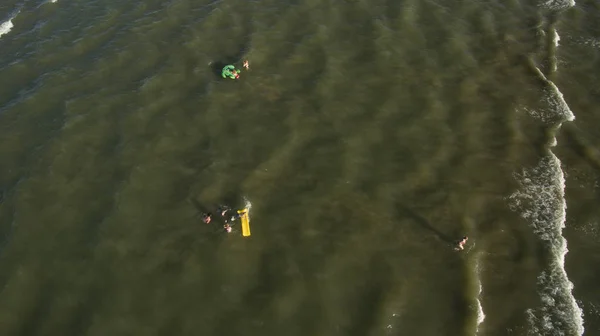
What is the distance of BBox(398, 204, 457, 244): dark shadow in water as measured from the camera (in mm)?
25234

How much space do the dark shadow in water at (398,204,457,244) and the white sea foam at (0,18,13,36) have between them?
32.6 m

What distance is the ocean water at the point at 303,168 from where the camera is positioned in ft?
Result: 76.0

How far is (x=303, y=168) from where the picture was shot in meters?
29.0

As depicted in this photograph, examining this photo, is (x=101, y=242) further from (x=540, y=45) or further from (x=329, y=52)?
(x=540, y=45)

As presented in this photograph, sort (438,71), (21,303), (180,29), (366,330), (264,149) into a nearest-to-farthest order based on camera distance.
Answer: (366,330) → (21,303) → (264,149) → (438,71) → (180,29)

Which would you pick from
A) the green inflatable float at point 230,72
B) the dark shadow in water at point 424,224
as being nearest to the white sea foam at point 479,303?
the dark shadow in water at point 424,224

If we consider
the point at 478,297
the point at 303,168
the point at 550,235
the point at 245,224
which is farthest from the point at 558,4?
the point at 245,224

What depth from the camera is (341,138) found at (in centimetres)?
3050

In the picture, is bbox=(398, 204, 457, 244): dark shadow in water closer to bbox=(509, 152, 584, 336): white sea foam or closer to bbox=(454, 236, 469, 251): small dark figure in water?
bbox=(454, 236, 469, 251): small dark figure in water

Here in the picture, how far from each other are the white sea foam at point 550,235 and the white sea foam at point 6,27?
37338mm

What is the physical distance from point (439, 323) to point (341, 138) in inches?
481

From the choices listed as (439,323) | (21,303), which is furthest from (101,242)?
(439,323)

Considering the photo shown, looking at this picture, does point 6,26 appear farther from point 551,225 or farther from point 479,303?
point 551,225

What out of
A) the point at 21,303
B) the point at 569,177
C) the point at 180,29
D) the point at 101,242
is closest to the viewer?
the point at 21,303
